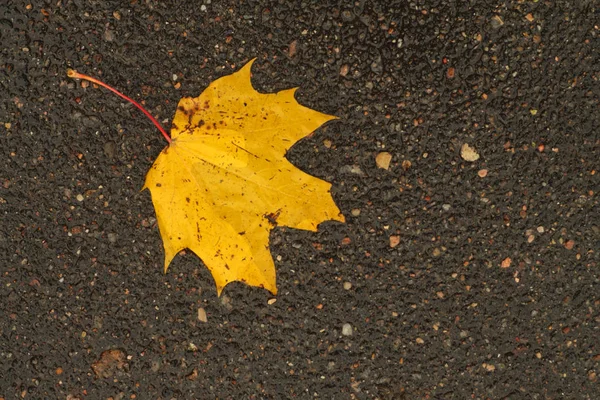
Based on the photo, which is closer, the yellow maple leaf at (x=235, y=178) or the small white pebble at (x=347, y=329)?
the yellow maple leaf at (x=235, y=178)

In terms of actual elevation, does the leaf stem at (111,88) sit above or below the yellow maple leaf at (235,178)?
above

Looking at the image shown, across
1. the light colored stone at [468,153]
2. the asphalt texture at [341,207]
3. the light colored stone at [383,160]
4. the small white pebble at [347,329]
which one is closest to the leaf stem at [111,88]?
the asphalt texture at [341,207]

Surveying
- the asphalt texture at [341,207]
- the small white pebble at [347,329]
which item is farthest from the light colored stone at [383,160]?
the small white pebble at [347,329]

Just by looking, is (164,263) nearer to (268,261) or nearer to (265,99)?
(268,261)

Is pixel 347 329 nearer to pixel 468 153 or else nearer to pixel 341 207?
pixel 341 207

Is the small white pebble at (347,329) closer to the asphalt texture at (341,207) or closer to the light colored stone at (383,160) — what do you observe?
the asphalt texture at (341,207)

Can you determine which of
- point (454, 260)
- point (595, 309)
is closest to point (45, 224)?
point (454, 260)
